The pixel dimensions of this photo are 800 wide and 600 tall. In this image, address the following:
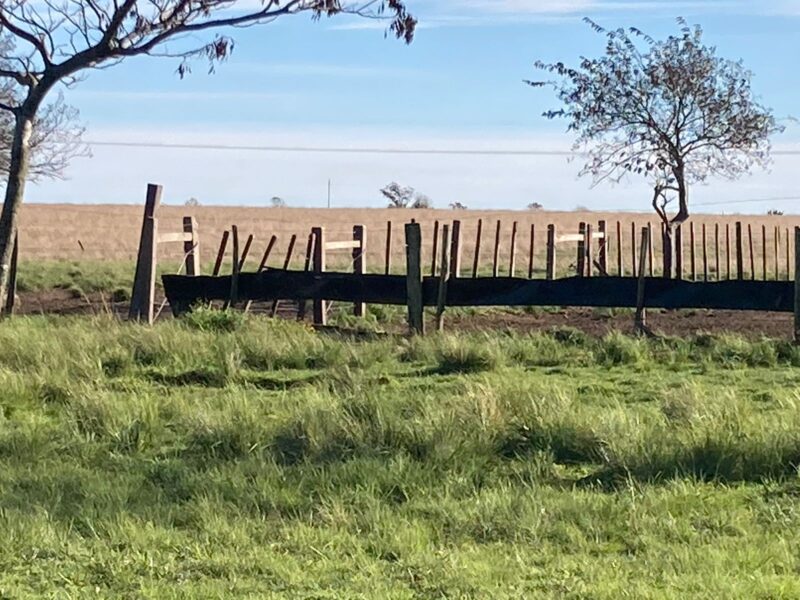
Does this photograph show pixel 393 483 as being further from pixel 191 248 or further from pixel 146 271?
pixel 191 248

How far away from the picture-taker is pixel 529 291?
14.2 meters

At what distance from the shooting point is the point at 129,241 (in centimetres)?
4831

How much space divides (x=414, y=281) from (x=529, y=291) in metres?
1.33

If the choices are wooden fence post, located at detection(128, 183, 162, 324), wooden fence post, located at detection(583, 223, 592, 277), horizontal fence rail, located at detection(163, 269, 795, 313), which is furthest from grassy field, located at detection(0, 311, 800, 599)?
wooden fence post, located at detection(583, 223, 592, 277)

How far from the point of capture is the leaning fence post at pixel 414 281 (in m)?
14.1

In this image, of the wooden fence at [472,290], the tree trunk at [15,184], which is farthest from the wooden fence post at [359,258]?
the tree trunk at [15,184]

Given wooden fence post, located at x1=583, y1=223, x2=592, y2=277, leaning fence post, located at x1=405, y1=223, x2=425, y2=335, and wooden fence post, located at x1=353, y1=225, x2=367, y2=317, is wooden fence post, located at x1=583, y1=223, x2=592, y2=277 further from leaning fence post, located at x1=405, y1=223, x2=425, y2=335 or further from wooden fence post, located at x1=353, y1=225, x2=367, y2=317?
leaning fence post, located at x1=405, y1=223, x2=425, y2=335

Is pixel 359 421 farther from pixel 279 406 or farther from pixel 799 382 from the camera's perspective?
pixel 799 382

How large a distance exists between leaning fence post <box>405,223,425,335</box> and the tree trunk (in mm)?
4759

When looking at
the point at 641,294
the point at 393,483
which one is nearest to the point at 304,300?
the point at 641,294

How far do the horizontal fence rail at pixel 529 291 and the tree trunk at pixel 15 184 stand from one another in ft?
8.96

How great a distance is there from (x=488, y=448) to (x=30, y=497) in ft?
9.10

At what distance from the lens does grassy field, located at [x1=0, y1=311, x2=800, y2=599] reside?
5.32 meters

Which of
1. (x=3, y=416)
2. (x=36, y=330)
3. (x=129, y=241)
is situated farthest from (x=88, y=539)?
(x=129, y=241)
